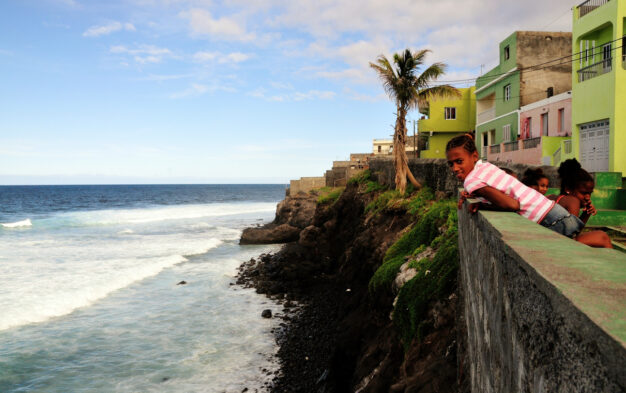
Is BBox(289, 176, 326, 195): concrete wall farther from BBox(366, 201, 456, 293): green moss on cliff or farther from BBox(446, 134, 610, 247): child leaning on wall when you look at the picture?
BBox(446, 134, 610, 247): child leaning on wall

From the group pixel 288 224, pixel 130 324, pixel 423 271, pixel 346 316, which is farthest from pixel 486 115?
pixel 130 324

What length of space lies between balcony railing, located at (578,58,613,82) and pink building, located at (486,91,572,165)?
113 inches

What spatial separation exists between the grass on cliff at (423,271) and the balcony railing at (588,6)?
13407 millimetres

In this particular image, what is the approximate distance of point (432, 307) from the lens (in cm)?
685

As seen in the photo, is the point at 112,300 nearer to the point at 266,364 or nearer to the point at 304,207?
the point at 266,364

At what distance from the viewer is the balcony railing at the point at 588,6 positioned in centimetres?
1755

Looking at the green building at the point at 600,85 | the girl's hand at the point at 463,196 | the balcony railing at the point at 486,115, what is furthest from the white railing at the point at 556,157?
the girl's hand at the point at 463,196

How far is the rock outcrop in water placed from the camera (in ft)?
104

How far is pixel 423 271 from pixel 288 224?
27.4 meters

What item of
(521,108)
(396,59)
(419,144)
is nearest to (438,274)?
(396,59)

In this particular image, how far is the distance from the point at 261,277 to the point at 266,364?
8.94 metres

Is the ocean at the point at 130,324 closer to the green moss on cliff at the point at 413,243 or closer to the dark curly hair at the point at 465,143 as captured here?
the green moss on cliff at the point at 413,243

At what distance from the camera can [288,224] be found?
115ft

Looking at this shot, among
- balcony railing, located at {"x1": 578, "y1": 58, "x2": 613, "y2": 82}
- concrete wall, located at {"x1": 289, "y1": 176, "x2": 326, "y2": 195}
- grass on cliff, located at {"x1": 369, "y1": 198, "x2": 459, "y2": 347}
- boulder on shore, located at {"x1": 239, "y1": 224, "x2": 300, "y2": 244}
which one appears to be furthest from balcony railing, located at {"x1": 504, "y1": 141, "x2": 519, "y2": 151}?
concrete wall, located at {"x1": 289, "y1": 176, "x2": 326, "y2": 195}
